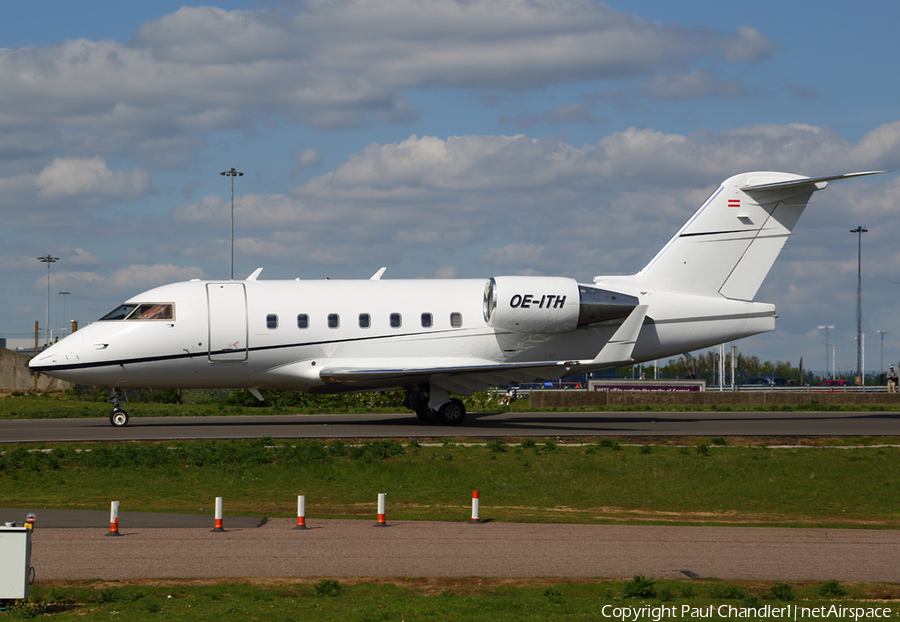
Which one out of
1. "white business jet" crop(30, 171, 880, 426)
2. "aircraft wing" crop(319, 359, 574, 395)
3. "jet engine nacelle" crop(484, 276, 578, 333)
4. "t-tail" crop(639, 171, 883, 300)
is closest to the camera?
"aircraft wing" crop(319, 359, 574, 395)

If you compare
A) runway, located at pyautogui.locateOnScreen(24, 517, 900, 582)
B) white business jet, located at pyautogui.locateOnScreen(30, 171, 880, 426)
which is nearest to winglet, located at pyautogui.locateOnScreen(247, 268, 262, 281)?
white business jet, located at pyautogui.locateOnScreen(30, 171, 880, 426)

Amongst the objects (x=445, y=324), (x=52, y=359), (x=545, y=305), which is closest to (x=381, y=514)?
(x=445, y=324)

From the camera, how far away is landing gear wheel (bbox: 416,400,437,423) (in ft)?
101

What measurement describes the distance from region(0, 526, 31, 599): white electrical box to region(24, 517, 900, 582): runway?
1751mm

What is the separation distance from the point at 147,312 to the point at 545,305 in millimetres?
13098

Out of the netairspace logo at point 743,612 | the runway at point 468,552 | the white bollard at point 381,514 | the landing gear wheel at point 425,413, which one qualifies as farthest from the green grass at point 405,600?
the landing gear wheel at point 425,413

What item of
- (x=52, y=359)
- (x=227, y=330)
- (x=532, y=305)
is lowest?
(x=52, y=359)

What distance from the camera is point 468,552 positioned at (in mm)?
13445

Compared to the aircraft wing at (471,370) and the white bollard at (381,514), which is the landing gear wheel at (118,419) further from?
the white bollard at (381,514)

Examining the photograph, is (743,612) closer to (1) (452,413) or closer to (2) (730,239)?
(1) (452,413)

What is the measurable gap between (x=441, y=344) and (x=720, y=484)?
1124cm

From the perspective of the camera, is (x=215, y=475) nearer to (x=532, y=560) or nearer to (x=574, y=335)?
(x=532, y=560)

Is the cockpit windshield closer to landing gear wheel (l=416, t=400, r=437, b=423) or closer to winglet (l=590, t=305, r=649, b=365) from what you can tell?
landing gear wheel (l=416, t=400, r=437, b=423)

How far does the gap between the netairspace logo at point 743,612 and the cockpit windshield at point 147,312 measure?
21.5 m
